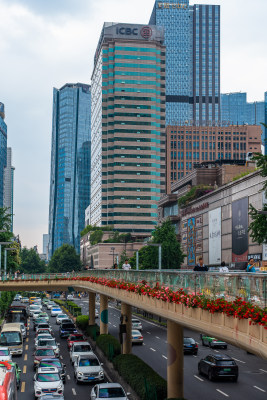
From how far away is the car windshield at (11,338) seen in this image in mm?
53844

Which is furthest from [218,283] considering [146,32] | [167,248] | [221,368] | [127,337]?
[146,32]

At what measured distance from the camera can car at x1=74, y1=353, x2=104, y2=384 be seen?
3859 cm

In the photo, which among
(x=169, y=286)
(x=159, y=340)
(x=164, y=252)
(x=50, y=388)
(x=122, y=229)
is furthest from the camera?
(x=122, y=229)

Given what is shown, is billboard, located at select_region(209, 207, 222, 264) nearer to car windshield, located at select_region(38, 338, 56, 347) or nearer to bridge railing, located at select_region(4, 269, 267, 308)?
car windshield, located at select_region(38, 338, 56, 347)

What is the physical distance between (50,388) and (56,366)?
226 inches

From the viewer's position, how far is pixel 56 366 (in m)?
38.9

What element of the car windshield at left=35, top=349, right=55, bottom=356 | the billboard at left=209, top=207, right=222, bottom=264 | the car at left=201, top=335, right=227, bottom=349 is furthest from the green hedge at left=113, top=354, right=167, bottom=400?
the billboard at left=209, top=207, right=222, bottom=264

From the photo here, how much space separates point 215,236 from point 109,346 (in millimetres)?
56555

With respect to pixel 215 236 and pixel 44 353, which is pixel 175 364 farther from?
pixel 215 236

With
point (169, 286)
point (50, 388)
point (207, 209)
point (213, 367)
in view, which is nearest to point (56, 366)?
point (50, 388)

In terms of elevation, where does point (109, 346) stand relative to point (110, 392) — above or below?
below

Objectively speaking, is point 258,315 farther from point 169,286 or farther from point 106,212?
point 106,212

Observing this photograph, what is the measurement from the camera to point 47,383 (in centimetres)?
3381

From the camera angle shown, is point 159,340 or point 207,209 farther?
point 207,209
